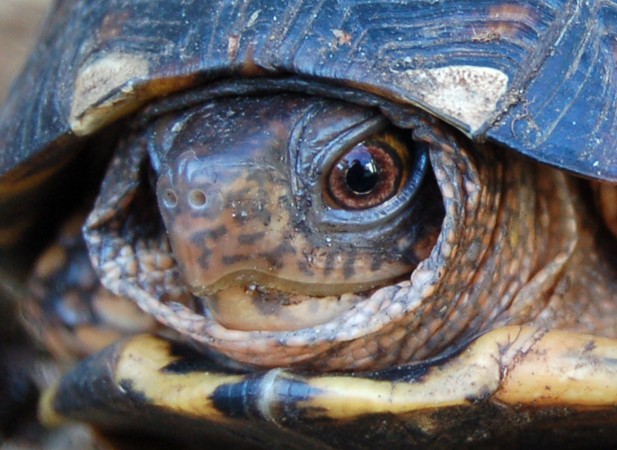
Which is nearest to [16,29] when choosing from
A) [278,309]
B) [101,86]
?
[101,86]

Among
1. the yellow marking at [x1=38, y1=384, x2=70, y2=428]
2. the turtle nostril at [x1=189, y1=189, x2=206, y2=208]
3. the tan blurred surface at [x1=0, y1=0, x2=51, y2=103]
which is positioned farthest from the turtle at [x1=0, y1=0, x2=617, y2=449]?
the tan blurred surface at [x1=0, y1=0, x2=51, y2=103]

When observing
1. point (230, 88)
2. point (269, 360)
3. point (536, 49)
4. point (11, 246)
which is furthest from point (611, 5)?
point (11, 246)

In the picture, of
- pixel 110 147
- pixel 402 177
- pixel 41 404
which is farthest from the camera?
pixel 41 404

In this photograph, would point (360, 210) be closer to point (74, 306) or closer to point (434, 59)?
point (434, 59)

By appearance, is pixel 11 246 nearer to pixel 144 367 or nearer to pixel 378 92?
pixel 144 367

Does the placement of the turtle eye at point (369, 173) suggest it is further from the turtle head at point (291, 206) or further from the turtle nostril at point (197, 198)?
the turtle nostril at point (197, 198)

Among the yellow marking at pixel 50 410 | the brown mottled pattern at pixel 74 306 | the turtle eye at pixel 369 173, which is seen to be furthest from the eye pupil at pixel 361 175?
the yellow marking at pixel 50 410

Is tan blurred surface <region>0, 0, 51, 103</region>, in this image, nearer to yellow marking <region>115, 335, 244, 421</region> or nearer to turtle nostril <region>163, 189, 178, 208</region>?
yellow marking <region>115, 335, 244, 421</region>
